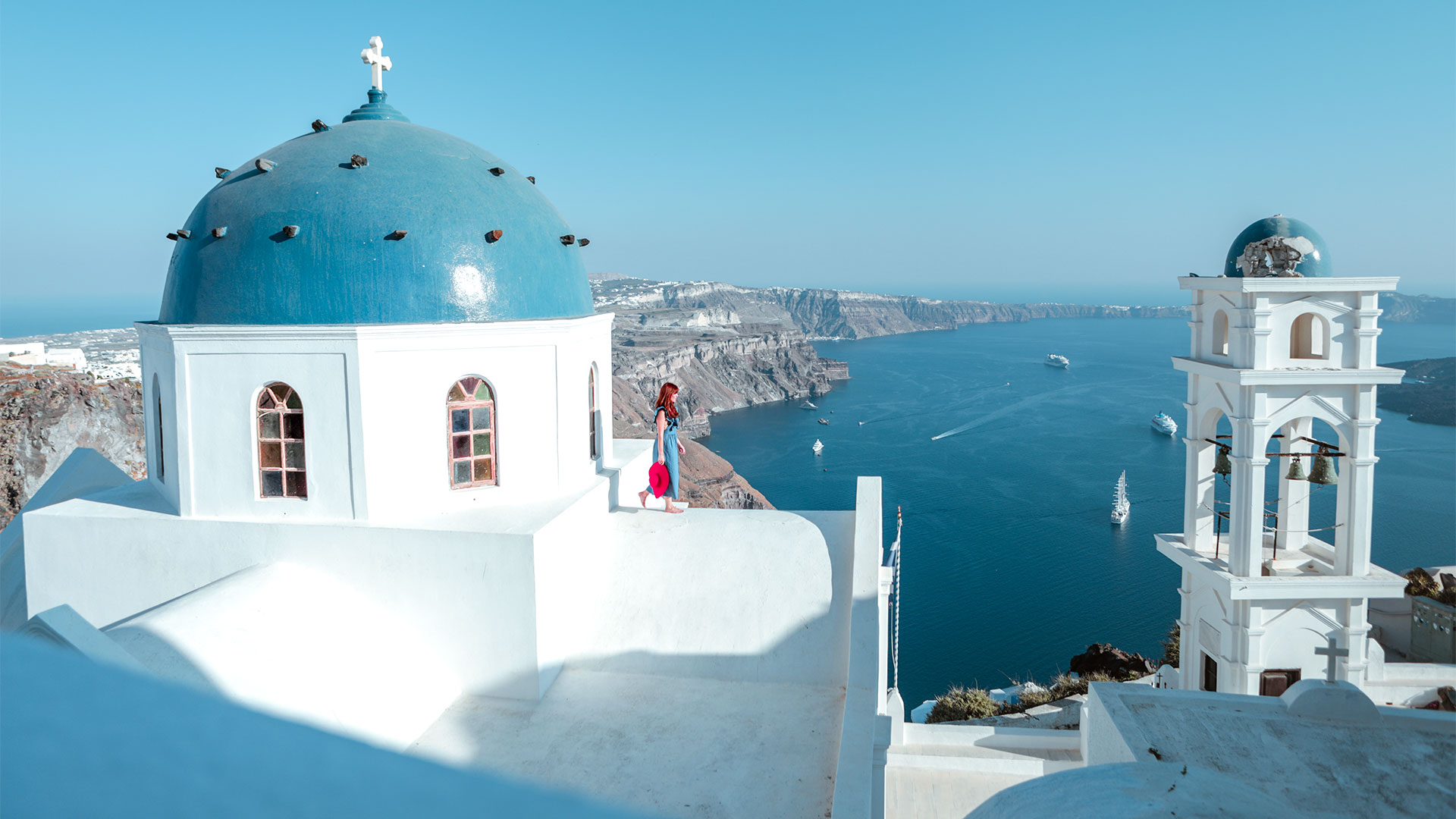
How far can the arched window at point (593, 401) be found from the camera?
8719 mm

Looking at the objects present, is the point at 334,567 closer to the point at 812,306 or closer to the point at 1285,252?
the point at 1285,252

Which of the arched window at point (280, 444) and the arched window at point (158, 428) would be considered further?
the arched window at point (158, 428)

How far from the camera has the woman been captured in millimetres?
8438

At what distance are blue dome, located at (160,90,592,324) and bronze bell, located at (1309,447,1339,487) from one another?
30.3 feet

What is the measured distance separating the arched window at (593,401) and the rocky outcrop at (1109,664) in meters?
16.4

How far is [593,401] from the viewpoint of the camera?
8.95 m

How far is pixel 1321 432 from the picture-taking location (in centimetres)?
6406

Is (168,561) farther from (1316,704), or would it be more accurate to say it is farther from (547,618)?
(1316,704)

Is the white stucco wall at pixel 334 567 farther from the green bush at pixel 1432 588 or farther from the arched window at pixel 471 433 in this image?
the green bush at pixel 1432 588

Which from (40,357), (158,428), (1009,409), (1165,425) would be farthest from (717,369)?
(158,428)

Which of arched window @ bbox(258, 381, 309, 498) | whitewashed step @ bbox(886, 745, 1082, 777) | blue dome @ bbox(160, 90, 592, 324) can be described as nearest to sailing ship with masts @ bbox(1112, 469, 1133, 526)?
whitewashed step @ bbox(886, 745, 1082, 777)

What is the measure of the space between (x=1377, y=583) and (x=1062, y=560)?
29.1m

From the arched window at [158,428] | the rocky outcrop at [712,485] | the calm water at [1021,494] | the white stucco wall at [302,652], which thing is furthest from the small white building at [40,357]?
the calm water at [1021,494]

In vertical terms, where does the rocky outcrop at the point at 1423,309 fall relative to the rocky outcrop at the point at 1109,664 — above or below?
above
